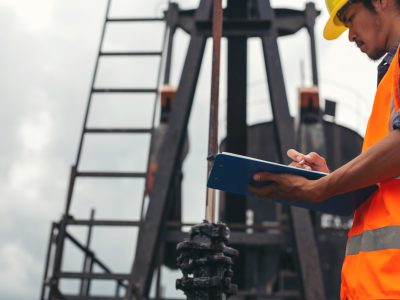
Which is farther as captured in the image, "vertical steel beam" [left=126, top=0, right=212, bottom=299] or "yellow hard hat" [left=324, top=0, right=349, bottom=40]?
"vertical steel beam" [left=126, top=0, right=212, bottom=299]

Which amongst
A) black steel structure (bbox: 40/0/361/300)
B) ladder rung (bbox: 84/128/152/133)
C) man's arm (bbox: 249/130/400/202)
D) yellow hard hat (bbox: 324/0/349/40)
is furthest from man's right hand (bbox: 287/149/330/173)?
ladder rung (bbox: 84/128/152/133)

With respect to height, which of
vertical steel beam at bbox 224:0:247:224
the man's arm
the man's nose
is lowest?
the man's arm

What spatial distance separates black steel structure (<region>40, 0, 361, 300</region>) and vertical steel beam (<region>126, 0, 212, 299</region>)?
0.03 ft

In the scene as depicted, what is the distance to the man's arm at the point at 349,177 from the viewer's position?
4.62 feet

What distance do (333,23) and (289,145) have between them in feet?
12.7

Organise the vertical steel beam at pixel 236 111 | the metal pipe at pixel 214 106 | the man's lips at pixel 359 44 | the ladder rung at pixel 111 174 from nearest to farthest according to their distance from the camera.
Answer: the man's lips at pixel 359 44 → the metal pipe at pixel 214 106 → the ladder rung at pixel 111 174 → the vertical steel beam at pixel 236 111

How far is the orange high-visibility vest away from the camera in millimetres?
1386

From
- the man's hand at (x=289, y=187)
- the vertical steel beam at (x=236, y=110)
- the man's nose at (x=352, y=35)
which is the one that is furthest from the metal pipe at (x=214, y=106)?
the vertical steel beam at (x=236, y=110)

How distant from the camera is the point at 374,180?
4.79 feet

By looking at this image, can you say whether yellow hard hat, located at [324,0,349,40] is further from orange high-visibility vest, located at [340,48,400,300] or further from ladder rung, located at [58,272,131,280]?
ladder rung, located at [58,272,131,280]

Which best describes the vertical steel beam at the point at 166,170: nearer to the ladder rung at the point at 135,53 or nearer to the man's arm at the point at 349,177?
the ladder rung at the point at 135,53

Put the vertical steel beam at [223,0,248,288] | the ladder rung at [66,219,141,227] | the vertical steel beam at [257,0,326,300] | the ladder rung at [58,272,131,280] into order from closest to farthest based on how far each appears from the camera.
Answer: the vertical steel beam at [257,0,326,300] < the ladder rung at [58,272,131,280] < the ladder rung at [66,219,141,227] < the vertical steel beam at [223,0,248,288]

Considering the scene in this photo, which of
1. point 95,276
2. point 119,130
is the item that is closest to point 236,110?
point 119,130

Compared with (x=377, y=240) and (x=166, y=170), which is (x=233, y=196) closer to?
(x=166, y=170)
